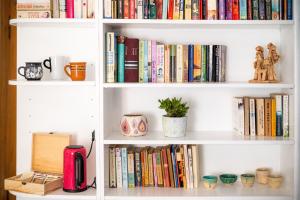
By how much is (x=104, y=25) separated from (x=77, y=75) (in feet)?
0.96

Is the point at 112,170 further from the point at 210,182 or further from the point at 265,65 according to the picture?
the point at 265,65

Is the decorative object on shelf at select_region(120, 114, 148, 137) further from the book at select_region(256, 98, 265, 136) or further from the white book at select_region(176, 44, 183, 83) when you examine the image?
the book at select_region(256, 98, 265, 136)

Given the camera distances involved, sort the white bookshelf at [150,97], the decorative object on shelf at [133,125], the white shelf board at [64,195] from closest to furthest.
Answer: the white shelf board at [64,195]
the decorative object on shelf at [133,125]
the white bookshelf at [150,97]

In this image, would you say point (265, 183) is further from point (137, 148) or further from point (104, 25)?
point (104, 25)

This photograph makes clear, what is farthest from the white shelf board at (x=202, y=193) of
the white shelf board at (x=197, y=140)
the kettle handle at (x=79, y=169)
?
the white shelf board at (x=197, y=140)

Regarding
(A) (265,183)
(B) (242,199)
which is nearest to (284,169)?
(A) (265,183)

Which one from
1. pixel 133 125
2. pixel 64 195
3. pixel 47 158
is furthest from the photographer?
pixel 47 158

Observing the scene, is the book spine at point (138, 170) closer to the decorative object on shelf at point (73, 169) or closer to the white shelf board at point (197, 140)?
the white shelf board at point (197, 140)

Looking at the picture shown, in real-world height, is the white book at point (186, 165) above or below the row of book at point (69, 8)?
below

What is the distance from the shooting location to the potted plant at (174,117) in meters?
2.13

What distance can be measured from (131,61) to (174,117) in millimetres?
370

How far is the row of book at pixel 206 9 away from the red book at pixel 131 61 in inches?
5.4

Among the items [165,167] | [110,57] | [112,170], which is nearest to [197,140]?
[165,167]

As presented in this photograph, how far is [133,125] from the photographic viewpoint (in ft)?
7.06
